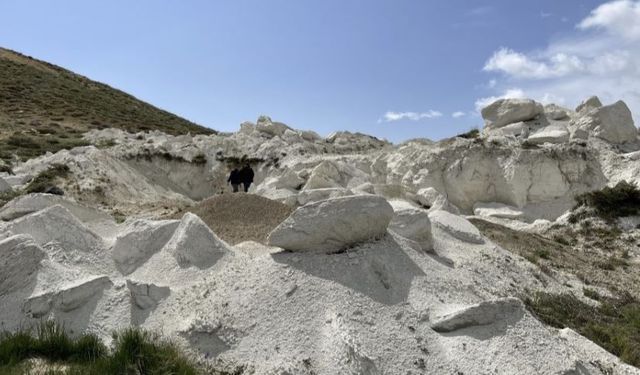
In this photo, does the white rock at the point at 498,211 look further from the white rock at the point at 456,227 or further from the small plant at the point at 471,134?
the white rock at the point at 456,227

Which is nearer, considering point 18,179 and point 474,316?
point 474,316

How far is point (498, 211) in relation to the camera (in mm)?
19594

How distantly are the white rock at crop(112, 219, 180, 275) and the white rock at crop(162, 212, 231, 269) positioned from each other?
0.68ft

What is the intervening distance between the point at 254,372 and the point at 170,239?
10.3 feet

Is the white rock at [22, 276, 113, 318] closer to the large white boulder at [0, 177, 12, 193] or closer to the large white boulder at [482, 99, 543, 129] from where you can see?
the large white boulder at [0, 177, 12, 193]

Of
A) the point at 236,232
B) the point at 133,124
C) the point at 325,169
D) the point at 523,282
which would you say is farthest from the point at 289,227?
the point at 133,124

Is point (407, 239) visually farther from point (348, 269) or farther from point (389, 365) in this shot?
point (389, 365)

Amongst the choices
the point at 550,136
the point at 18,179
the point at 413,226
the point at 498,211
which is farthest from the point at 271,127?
the point at 413,226

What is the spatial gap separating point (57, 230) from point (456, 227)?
7.11 metres

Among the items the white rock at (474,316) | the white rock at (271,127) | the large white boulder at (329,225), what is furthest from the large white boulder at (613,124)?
the white rock at (474,316)

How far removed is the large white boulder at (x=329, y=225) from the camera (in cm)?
686

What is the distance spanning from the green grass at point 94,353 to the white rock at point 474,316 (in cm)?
235

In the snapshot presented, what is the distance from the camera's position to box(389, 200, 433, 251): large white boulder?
8594mm

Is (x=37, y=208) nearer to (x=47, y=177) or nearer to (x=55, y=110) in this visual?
(x=47, y=177)
